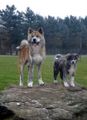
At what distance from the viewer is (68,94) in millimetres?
9820

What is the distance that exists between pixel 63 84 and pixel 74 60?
2.53ft

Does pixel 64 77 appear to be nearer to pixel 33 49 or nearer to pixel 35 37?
pixel 33 49

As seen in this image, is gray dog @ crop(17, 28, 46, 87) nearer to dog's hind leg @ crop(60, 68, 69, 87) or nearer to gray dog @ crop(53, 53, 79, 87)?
gray dog @ crop(53, 53, 79, 87)

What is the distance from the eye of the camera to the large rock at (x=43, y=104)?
29.5ft

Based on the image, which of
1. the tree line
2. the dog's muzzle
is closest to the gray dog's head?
the dog's muzzle

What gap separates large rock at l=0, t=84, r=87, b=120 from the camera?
29.5 ft

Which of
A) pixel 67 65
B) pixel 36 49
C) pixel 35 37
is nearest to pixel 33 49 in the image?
pixel 36 49

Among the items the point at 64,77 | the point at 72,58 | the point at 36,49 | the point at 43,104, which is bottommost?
the point at 43,104

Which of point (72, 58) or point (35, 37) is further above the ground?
point (35, 37)

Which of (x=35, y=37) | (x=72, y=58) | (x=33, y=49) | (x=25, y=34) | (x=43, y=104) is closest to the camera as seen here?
(x=43, y=104)

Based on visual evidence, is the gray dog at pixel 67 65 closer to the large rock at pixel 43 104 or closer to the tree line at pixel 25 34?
the large rock at pixel 43 104

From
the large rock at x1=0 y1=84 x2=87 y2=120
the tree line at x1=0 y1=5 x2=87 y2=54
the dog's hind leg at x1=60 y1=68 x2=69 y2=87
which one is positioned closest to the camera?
the large rock at x1=0 y1=84 x2=87 y2=120

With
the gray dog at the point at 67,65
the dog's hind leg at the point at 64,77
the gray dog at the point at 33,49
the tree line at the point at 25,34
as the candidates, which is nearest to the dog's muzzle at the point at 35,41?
the gray dog at the point at 33,49

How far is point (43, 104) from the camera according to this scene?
9258 mm
